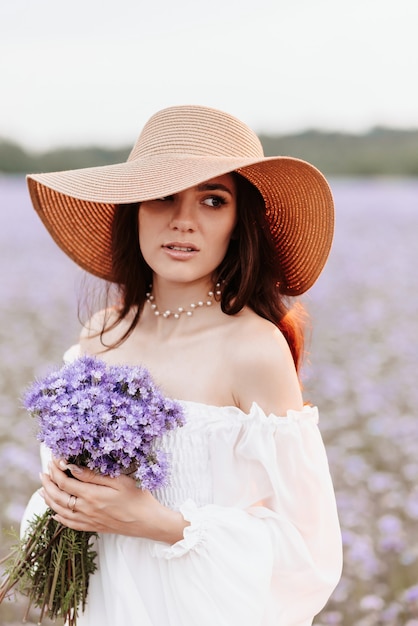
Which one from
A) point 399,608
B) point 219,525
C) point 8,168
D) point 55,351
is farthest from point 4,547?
point 8,168

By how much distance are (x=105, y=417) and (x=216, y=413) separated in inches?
12.9

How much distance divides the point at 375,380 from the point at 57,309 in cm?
296

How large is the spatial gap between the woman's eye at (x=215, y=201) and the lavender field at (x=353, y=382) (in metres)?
0.67

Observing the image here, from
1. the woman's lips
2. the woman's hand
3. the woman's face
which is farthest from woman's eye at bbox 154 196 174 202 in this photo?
the woman's hand

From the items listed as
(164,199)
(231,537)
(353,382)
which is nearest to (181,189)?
(164,199)

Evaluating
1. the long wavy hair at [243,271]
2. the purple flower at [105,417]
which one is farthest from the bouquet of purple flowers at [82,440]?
the long wavy hair at [243,271]

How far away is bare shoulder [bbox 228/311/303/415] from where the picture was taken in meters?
2.03

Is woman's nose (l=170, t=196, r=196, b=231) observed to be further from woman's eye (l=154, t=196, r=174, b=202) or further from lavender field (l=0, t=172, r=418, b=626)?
lavender field (l=0, t=172, r=418, b=626)

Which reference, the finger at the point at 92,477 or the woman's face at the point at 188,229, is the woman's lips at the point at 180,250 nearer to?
the woman's face at the point at 188,229

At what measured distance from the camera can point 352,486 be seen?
412 centimetres

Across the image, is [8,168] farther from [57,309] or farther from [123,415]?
[123,415]

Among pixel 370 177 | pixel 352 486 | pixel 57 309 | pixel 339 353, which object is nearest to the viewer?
pixel 352 486

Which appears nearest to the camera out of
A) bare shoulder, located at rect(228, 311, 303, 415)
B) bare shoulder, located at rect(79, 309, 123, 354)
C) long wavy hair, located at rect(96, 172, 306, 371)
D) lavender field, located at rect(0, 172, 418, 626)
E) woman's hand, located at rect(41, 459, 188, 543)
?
woman's hand, located at rect(41, 459, 188, 543)

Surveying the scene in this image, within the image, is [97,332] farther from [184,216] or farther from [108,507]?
[108,507]
